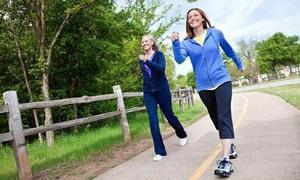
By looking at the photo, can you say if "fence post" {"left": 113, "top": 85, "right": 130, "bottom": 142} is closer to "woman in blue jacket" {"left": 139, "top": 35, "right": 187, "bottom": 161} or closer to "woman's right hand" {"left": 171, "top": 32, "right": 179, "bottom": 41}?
"woman in blue jacket" {"left": 139, "top": 35, "right": 187, "bottom": 161}

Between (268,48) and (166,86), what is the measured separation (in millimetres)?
92699

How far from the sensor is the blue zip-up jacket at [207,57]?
236 inches

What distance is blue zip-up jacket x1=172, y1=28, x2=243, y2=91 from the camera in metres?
6.00

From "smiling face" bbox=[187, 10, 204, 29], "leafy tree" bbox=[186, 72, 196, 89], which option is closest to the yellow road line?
"smiling face" bbox=[187, 10, 204, 29]

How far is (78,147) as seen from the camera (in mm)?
10578

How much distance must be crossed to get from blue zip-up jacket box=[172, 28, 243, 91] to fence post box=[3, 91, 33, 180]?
2579mm

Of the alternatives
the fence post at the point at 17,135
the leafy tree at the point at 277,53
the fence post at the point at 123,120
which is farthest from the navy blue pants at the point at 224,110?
the leafy tree at the point at 277,53

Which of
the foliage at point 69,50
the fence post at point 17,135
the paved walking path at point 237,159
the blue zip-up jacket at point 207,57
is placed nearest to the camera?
the paved walking path at point 237,159

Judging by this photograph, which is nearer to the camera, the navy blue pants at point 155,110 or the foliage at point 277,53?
the navy blue pants at point 155,110

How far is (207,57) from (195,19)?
53cm

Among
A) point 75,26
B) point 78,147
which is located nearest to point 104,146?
point 78,147

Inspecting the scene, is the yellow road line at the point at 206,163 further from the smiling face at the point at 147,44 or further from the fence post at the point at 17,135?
the fence post at the point at 17,135

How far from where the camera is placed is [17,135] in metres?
6.91

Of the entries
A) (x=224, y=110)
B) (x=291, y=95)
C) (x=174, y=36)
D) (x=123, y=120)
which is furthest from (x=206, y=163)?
(x=291, y=95)
